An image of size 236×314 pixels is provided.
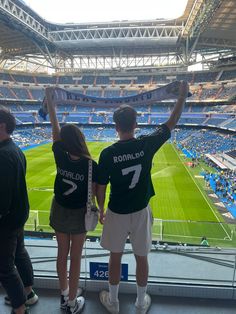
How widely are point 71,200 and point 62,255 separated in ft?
1.40

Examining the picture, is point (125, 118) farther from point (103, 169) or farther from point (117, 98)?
point (117, 98)

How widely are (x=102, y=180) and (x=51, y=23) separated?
34.5 m

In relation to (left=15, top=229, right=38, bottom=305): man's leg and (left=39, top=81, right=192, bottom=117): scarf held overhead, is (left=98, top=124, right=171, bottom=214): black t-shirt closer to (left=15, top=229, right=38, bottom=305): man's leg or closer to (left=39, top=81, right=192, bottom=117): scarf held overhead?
(left=39, top=81, right=192, bottom=117): scarf held overhead

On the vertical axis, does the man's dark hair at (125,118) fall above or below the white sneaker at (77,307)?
above

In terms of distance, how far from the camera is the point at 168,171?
1842 centimetres

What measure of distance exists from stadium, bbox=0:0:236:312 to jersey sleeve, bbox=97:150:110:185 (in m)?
3.23

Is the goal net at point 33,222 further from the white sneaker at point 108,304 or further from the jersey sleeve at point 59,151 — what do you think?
the jersey sleeve at point 59,151

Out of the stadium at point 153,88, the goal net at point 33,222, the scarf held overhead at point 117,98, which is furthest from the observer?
the stadium at point 153,88

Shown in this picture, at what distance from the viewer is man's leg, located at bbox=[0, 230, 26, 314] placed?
71.5 inches

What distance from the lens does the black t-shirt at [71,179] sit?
78.2 inches

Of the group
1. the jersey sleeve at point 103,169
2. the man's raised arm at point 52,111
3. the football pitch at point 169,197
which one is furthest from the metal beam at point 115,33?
the jersey sleeve at point 103,169

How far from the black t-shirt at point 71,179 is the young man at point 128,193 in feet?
0.36

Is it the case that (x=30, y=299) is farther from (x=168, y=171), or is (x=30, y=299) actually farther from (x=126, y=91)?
(x=126, y=91)

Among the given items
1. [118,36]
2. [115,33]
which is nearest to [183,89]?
[118,36]
